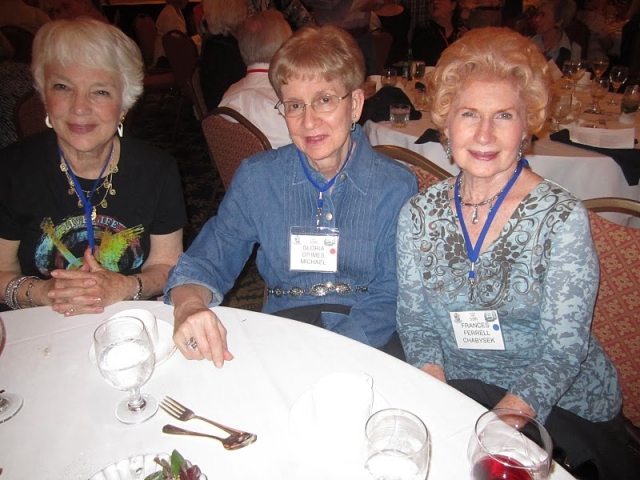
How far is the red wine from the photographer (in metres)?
0.80

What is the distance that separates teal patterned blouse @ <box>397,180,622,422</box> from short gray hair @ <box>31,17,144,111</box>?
121 cm

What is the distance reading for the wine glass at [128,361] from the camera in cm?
104

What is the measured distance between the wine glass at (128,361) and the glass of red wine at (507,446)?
69 centimetres

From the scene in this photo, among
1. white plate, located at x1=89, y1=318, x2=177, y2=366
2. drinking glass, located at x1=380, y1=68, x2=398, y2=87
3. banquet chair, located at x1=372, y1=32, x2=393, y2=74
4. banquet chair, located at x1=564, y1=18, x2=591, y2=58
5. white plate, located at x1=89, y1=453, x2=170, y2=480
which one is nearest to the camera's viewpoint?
white plate, located at x1=89, y1=453, x2=170, y2=480

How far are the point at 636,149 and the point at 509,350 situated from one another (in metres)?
1.87

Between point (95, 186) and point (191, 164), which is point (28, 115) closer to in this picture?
point (95, 186)

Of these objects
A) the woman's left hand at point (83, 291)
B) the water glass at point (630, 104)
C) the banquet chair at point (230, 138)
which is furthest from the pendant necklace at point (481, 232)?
the water glass at point (630, 104)

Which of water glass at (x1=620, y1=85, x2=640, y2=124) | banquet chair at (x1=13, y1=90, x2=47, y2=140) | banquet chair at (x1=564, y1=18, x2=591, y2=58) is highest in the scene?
banquet chair at (x1=564, y1=18, x2=591, y2=58)

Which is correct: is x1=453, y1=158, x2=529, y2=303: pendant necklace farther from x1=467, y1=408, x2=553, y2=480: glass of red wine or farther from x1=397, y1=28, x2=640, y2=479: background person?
x1=467, y1=408, x2=553, y2=480: glass of red wine

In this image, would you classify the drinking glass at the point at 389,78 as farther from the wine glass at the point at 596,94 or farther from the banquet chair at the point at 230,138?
the banquet chair at the point at 230,138

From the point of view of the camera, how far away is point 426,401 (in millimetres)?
1083

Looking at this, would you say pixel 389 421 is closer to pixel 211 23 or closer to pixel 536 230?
pixel 536 230

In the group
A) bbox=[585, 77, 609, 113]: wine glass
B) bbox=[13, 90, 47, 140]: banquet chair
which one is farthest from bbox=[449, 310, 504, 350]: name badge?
bbox=[585, 77, 609, 113]: wine glass

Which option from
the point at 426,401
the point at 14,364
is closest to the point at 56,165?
the point at 14,364
